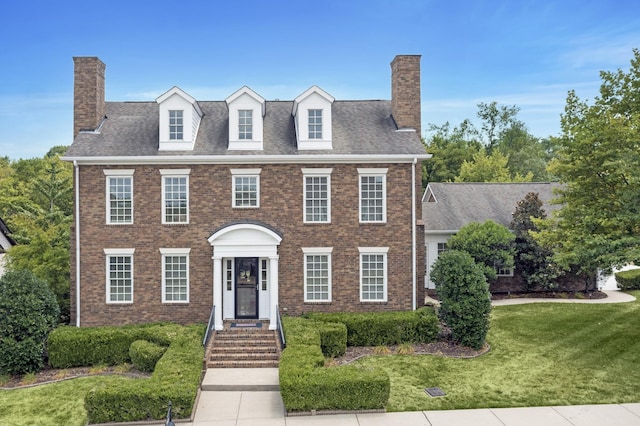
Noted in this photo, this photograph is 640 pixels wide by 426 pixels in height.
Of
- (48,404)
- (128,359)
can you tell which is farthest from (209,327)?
(48,404)

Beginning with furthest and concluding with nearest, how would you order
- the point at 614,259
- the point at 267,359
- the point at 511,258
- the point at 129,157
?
the point at 511,258 → the point at 129,157 → the point at 267,359 → the point at 614,259

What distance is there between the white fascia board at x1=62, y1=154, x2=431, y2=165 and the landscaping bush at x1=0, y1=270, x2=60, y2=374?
16.7 feet

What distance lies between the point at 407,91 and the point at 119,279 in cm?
1424

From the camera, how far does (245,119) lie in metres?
19.7

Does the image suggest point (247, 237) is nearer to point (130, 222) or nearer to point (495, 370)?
point (130, 222)

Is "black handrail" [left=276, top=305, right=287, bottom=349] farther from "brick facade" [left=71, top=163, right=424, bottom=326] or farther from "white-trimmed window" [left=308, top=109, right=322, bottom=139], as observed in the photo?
"white-trimmed window" [left=308, top=109, right=322, bottom=139]

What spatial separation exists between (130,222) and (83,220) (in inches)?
72.0

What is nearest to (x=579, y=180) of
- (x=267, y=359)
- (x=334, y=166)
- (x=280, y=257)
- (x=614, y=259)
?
(x=614, y=259)

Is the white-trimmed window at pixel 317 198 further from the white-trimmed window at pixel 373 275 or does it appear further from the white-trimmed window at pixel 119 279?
the white-trimmed window at pixel 119 279

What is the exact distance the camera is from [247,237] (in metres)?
18.7

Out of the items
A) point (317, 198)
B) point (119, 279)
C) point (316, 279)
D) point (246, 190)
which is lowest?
point (316, 279)

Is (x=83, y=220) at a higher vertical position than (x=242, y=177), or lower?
lower

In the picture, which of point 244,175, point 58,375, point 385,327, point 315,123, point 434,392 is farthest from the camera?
point 315,123

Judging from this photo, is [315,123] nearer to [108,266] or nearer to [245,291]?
[245,291]
